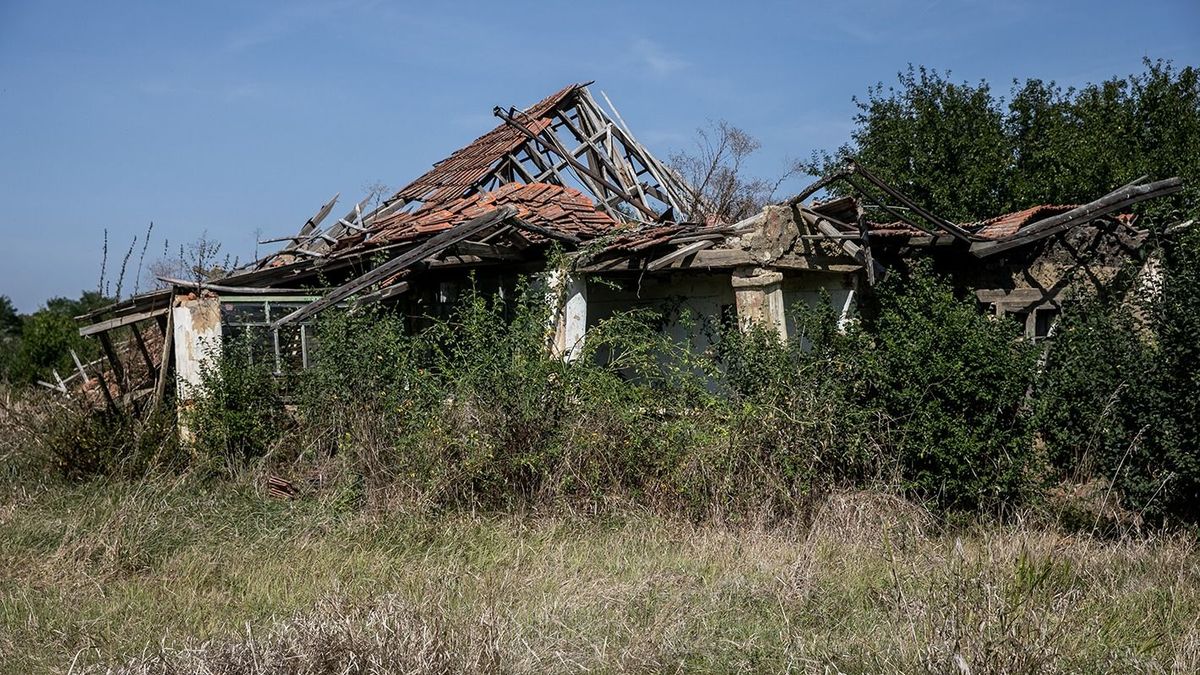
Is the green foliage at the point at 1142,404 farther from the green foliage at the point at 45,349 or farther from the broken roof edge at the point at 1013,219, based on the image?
the green foliage at the point at 45,349

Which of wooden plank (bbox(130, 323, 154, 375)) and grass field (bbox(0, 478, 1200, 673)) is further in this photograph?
wooden plank (bbox(130, 323, 154, 375))

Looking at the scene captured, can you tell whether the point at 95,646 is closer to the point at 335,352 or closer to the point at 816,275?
the point at 335,352

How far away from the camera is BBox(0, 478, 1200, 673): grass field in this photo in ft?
14.6

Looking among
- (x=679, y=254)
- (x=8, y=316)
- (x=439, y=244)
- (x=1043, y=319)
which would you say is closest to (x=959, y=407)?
(x=679, y=254)

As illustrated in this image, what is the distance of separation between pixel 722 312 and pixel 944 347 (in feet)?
15.6

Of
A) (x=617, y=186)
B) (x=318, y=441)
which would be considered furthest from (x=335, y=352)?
(x=617, y=186)

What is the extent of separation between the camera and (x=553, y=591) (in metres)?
5.76

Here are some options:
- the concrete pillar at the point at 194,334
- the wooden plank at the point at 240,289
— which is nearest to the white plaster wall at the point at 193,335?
the concrete pillar at the point at 194,334

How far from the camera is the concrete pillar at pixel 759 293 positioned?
34.2 ft

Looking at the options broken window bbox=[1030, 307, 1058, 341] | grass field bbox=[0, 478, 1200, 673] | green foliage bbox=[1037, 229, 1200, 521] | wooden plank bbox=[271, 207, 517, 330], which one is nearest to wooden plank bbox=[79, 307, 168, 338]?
wooden plank bbox=[271, 207, 517, 330]

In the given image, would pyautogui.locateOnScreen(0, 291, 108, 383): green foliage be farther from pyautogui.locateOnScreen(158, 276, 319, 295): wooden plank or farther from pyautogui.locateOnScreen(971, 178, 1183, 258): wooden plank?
pyautogui.locateOnScreen(971, 178, 1183, 258): wooden plank

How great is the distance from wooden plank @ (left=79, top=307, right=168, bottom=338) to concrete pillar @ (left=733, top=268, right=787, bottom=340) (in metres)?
6.04

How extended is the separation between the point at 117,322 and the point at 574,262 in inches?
183

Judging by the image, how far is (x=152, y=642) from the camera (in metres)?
5.07
